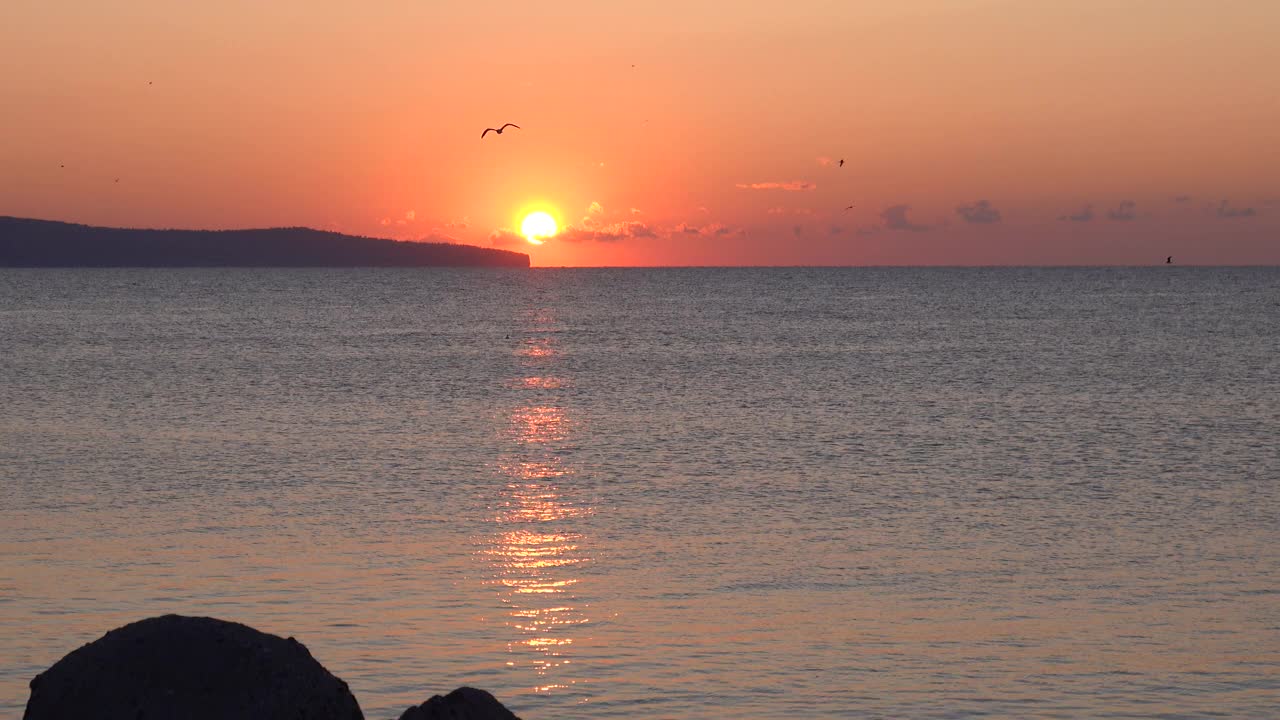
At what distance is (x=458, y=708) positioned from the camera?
1157 centimetres

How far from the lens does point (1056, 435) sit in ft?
138

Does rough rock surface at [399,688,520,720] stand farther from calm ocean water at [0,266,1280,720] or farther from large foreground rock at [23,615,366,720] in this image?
calm ocean water at [0,266,1280,720]

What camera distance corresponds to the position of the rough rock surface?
11516mm

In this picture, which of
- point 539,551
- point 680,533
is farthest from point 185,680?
point 680,533

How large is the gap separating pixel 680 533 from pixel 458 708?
1371 centimetres

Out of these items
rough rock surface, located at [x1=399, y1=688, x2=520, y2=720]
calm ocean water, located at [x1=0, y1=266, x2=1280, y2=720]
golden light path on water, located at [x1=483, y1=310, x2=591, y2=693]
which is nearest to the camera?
Answer: rough rock surface, located at [x1=399, y1=688, x2=520, y2=720]

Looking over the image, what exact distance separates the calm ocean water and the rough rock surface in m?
3.56

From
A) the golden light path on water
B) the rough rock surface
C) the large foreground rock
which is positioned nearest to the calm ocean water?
the golden light path on water

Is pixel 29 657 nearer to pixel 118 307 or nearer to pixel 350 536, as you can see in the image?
pixel 350 536

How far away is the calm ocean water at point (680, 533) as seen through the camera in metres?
16.7

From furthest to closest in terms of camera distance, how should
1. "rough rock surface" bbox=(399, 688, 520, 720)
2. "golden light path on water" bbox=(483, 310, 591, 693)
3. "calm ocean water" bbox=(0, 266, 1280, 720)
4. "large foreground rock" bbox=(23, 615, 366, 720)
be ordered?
"golden light path on water" bbox=(483, 310, 591, 693) < "calm ocean water" bbox=(0, 266, 1280, 720) < "rough rock surface" bbox=(399, 688, 520, 720) < "large foreground rock" bbox=(23, 615, 366, 720)

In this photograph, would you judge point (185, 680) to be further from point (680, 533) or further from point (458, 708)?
point (680, 533)

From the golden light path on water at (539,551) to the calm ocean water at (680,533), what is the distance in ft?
0.35

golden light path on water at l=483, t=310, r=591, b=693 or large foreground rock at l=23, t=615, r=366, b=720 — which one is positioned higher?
large foreground rock at l=23, t=615, r=366, b=720
